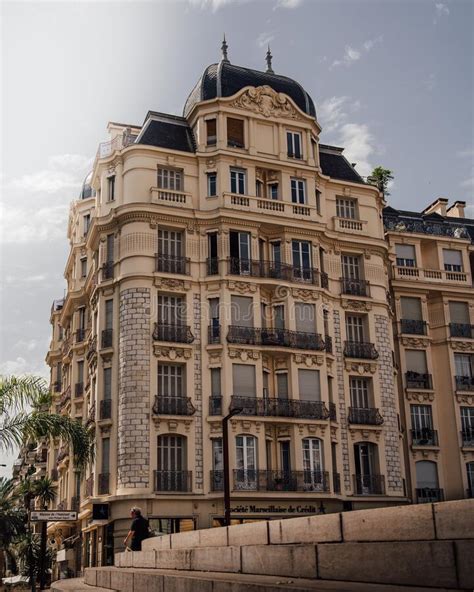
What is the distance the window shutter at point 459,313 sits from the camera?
45562mm

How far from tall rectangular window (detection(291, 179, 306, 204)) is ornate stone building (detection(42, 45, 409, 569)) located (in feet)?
0.32

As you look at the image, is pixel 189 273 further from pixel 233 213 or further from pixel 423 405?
pixel 423 405

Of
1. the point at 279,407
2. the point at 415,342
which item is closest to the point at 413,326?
the point at 415,342

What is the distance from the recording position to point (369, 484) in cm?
3734

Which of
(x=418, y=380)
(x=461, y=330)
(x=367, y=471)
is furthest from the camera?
(x=461, y=330)

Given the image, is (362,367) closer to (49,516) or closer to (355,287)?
(355,287)

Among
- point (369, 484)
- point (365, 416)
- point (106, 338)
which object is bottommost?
point (369, 484)

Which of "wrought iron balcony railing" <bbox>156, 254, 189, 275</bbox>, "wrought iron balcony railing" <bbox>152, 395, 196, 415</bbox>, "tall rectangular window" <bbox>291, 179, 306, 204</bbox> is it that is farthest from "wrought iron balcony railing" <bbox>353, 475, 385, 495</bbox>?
"tall rectangular window" <bbox>291, 179, 306, 204</bbox>

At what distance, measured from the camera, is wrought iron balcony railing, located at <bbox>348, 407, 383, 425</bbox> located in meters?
37.9

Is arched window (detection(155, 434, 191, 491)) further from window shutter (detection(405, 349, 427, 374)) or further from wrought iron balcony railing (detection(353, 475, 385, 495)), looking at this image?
window shutter (detection(405, 349, 427, 374))

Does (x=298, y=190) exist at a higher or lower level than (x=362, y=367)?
higher

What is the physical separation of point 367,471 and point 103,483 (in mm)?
11950

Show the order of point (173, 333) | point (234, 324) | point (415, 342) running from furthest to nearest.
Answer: point (415, 342)
point (234, 324)
point (173, 333)

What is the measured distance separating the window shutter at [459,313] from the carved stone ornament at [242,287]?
14.0m
